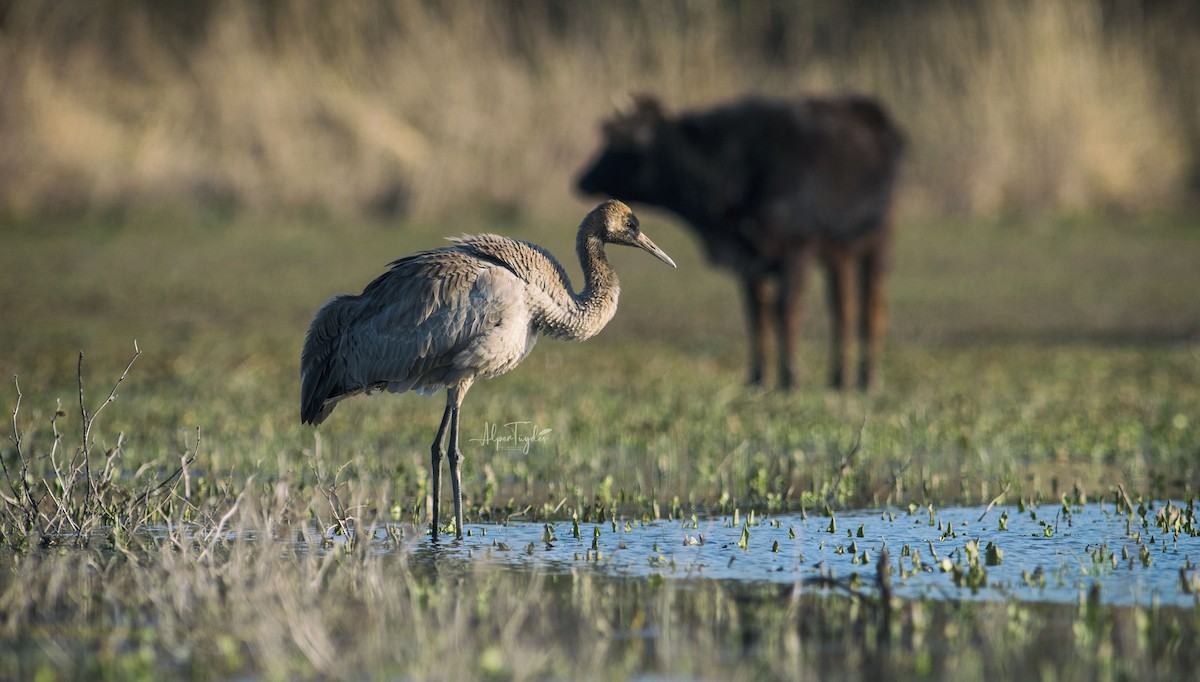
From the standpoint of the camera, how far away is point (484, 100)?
17750 mm

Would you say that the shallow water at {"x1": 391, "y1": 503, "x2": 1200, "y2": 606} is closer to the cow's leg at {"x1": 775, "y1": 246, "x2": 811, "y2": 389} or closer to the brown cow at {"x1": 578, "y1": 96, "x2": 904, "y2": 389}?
the cow's leg at {"x1": 775, "y1": 246, "x2": 811, "y2": 389}

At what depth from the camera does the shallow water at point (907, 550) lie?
5.13m

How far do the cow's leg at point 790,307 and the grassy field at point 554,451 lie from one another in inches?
18.0

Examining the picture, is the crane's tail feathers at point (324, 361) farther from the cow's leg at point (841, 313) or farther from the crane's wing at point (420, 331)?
the cow's leg at point (841, 313)

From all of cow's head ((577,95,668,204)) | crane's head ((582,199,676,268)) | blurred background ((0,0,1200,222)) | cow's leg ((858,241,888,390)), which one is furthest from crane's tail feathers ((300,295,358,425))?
blurred background ((0,0,1200,222))

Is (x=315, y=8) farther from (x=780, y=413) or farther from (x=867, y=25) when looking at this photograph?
(x=780, y=413)

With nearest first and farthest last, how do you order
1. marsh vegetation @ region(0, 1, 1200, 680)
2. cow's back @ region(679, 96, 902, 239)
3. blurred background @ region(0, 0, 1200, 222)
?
marsh vegetation @ region(0, 1, 1200, 680) < cow's back @ region(679, 96, 902, 239) < blurred background @ region(0, 0, 1200, 222)

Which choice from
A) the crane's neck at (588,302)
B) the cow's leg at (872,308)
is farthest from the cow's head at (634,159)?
the crane's neck at (588,302)

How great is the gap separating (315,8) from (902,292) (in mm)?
8101

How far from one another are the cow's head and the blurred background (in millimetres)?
5782

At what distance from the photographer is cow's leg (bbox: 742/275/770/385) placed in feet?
35.4

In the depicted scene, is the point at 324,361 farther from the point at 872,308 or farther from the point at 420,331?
the point at 872,308

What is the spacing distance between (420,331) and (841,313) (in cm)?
522

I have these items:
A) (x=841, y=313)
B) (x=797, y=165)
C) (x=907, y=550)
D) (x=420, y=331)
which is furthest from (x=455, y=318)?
(x=841, y=313)
